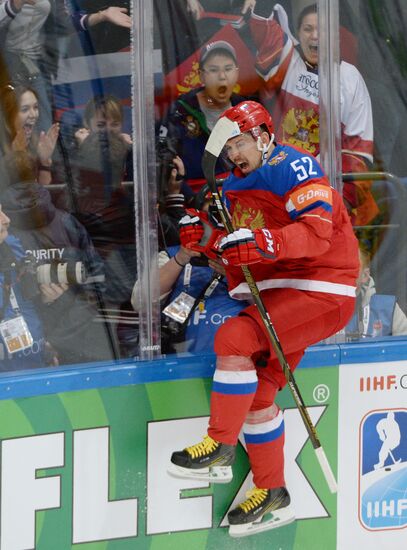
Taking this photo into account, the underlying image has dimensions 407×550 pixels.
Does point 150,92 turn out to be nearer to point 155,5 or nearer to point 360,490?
point 155,5

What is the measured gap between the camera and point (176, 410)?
351cm

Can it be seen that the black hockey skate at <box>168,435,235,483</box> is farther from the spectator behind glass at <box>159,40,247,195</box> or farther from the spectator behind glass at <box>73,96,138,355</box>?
the spectator behind glass at <box>159,40,247,195</box>

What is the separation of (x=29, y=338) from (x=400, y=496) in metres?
1.43

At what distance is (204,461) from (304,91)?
4.08 feet

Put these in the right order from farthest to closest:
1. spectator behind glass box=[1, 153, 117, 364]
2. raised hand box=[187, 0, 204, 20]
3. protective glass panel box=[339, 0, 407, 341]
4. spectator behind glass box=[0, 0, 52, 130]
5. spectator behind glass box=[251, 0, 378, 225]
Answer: protective glass panel box=[339, 0, 407, 341] → spectator behind glass box=[251, 0, 378, 225] → raised hand box=[187, 0, 204, 20] → spectator behind glass box=[1, 153, 117, 364] → spectator behind glass box=[0, 0, 52, 130]

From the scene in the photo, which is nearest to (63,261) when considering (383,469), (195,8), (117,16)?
(117,16)

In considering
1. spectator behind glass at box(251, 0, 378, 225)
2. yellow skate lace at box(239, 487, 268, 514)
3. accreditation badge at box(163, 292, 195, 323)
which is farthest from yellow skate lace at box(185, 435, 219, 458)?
spectator behind glass at box(251, 0, 378, 225)

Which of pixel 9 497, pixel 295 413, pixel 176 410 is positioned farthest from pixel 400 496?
pixel 9 497

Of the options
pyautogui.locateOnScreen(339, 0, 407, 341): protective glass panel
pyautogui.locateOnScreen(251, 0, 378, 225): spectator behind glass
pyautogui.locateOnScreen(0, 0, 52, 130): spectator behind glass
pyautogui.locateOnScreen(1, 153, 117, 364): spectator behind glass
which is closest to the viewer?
pyautogui.locateOnScreen(0, 0, 52, 130): spectator behind glass

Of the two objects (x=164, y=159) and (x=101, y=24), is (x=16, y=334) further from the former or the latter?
(x=101, y=24)

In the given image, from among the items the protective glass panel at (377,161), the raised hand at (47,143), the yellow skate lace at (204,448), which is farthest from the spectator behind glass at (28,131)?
the protective glass panel at (377,161)

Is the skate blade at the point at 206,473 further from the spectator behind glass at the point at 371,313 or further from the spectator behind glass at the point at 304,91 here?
the spectator behind glass at the point at 304,91

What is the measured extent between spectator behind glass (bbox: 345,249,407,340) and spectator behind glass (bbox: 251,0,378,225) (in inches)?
8.1

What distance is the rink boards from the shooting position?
330cm
